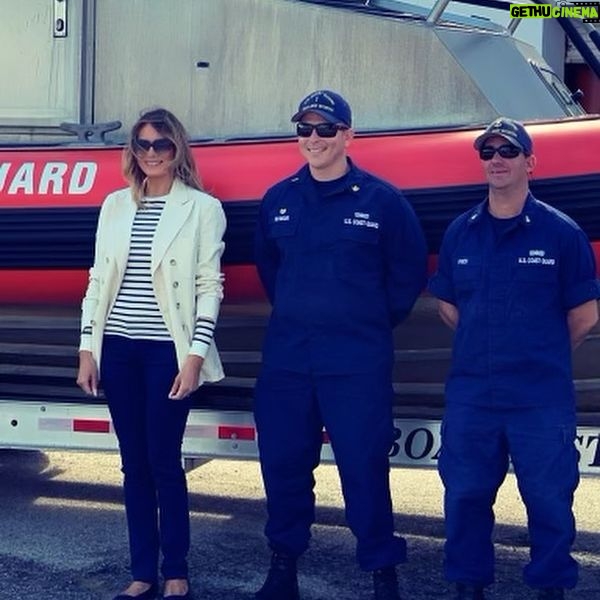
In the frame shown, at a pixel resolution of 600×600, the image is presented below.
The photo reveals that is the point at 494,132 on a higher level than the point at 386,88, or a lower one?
lower

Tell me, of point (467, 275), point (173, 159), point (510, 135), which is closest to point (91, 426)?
point (173, 159)

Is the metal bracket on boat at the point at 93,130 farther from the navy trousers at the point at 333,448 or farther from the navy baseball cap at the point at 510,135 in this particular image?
the navy baseball cap at the point at 510,135

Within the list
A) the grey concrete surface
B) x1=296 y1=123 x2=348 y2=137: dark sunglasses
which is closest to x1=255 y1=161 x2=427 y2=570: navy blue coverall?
x1=296 y1=123 x2=348 y2=137: dark sunglasses

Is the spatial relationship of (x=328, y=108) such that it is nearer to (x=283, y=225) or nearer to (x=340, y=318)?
(x=283, y=225)

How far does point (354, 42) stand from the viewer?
4258 millimetres

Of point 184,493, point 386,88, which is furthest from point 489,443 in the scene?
point 386,88

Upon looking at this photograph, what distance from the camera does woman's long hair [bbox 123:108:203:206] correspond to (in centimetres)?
355

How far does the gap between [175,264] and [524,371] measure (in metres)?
0.95

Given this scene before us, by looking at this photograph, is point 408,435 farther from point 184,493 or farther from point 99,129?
point 99,129

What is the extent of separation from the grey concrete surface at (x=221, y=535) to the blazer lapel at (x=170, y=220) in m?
1.07

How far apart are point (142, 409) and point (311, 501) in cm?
54

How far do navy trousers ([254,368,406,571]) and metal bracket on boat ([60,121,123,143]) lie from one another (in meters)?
1.25

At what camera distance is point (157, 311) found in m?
3.53

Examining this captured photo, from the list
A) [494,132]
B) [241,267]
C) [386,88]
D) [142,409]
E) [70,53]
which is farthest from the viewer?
[70,53]
